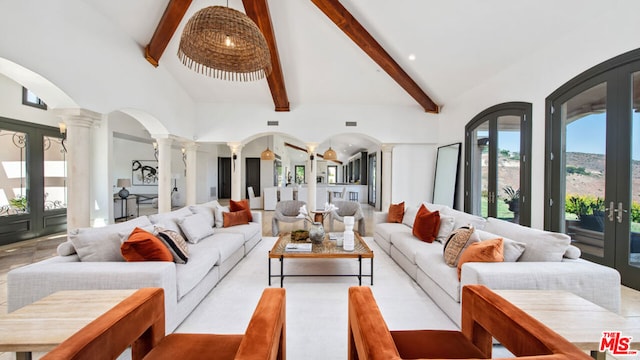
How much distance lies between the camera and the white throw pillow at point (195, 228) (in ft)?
10.8

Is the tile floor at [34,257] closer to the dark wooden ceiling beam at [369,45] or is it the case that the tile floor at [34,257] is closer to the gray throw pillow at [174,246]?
the gray throw pillow at [174,246]

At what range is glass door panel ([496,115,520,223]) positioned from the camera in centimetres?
450

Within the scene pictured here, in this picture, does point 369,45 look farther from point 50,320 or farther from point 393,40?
point 50,320

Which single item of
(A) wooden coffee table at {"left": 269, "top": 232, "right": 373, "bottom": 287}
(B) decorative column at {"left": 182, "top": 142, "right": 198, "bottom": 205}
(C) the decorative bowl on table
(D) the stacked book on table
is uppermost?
(B) decorative column at {"left": 182, "top": 142, "right": 198, "bottom": 205}

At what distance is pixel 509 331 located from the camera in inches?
44.6

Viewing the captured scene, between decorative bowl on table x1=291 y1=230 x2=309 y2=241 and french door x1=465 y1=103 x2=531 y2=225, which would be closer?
decorative bowl on table x1=291 y1=230 x2=309 y2=241

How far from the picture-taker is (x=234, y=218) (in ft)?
14.6

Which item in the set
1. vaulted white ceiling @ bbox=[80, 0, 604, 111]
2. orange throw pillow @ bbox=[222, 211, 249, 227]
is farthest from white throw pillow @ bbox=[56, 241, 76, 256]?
vaulted white ceiling @ bbox=[80, 0, 604, 111]

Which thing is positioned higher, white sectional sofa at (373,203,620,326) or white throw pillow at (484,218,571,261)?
white throw pillow at (484,218,571,261)

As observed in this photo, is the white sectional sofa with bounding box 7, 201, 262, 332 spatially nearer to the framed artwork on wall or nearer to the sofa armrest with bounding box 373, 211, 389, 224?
the sofa armrest with bounding box 373, 211, 389, 224

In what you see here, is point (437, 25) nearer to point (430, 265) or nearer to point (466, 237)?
point (466, 237)

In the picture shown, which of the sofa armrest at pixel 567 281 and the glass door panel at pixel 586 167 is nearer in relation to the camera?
the sofa armrest at pixel 567 281

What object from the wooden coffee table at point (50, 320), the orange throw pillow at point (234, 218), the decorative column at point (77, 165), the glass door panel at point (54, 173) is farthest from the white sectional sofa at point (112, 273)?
the glass door panel at point (54, 173)

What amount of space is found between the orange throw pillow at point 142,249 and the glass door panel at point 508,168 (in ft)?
17.3
